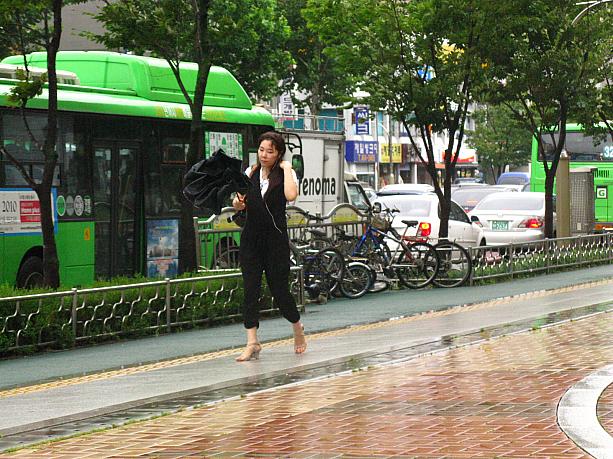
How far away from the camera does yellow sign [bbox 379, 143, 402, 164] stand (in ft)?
286

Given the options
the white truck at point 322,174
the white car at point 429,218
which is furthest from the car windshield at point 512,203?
the white truck at point 322,174

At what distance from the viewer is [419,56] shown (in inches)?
980

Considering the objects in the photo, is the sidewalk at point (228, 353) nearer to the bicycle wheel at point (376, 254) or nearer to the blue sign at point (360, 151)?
the bicycle wheel at point (376, 254)

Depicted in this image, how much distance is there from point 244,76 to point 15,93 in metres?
30.6

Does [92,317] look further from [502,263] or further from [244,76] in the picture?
[244,76]

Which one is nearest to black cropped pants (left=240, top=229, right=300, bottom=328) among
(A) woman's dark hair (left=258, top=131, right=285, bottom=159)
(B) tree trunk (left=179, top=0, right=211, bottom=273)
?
(A) woman's dark hair (left=258, top=131, right=285, bottom=159)

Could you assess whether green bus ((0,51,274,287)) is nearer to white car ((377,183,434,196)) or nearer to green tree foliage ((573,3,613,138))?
green tree foliage ((573,3,613,138))

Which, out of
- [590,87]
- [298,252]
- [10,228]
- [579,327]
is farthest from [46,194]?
[590,87]

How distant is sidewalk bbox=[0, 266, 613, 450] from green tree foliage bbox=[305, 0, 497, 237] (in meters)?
5.46

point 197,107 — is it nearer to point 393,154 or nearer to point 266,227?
point 266,227

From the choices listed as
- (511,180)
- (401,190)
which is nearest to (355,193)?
(401,190)

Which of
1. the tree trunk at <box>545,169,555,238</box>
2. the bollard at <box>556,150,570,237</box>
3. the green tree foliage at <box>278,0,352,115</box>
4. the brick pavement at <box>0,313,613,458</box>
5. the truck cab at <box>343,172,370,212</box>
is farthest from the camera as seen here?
the green tree foliage at <box>278,0,352,115</box>

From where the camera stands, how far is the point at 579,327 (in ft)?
45.4

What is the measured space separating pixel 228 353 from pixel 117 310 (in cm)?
212
